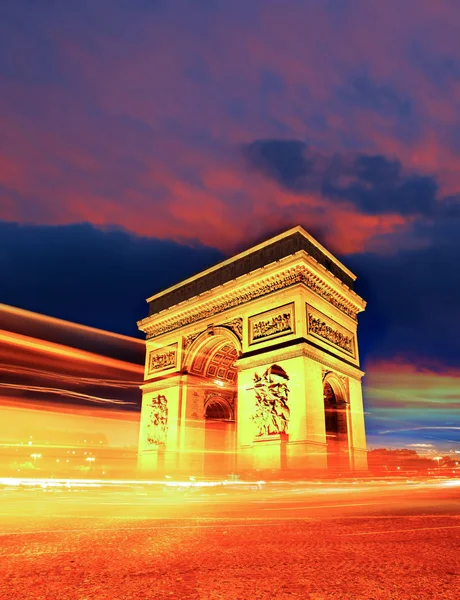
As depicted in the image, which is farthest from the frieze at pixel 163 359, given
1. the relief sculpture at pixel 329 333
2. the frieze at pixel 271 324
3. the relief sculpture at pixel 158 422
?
the relief sculpture at pixel 329 333

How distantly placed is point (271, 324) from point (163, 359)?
7.60m

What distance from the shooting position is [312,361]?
16.5 m

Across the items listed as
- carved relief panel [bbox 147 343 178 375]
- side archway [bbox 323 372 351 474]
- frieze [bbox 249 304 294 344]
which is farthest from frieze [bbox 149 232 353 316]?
side archway [bbox 323 372 351 474]

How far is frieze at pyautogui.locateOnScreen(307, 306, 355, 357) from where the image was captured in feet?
57.0

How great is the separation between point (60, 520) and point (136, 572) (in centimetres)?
282

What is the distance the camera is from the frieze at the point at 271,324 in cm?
1719

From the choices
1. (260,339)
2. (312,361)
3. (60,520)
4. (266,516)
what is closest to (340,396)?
(312,361)

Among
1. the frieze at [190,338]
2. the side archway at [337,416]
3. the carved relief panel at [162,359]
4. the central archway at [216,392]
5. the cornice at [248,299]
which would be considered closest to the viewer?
the side archway at [337,416]

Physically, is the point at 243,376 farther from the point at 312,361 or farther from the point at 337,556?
the point at 337,556

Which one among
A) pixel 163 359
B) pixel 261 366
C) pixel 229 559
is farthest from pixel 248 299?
pixel 229 559

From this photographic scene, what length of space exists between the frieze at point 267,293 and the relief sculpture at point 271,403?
3.69m

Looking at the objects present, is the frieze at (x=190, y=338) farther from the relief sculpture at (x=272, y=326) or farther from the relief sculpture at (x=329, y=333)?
the relief sculpture at (x=329, y=333)

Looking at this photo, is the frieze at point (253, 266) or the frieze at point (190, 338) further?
the frieze at point (190, 338)

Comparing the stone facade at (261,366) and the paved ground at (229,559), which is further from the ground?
the stone facade at (261,366)
